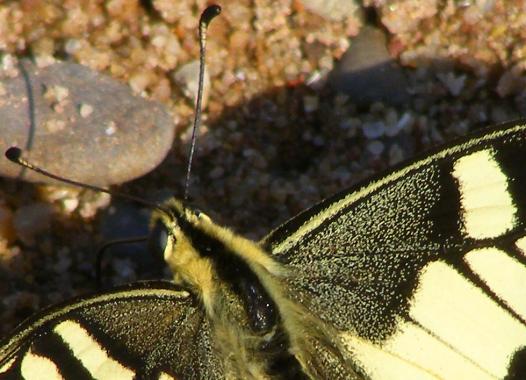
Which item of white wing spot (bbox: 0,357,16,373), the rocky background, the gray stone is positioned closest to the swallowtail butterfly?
white wing spot (bbox: 0,357,16,373)

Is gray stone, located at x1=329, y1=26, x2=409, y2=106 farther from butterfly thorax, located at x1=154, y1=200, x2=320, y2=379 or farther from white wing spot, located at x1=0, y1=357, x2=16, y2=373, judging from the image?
white wing spot, located at x1=0, y1=357, x2=16, y2=373

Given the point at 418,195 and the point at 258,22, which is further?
the point at 258,22

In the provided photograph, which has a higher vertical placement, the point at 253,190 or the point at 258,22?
the point at 258,22

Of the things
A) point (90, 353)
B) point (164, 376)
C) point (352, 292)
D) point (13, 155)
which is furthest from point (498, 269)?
point (13, 155)

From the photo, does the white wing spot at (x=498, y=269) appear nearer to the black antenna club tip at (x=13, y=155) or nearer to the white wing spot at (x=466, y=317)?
the white wing spot at (x=466, y=317)

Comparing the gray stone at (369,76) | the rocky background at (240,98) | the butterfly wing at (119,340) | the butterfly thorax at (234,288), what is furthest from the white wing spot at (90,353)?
the gray stone at (369,76)

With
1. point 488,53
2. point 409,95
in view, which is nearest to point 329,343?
point 409,95

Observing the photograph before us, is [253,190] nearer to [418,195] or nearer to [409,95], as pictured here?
[409,95]
